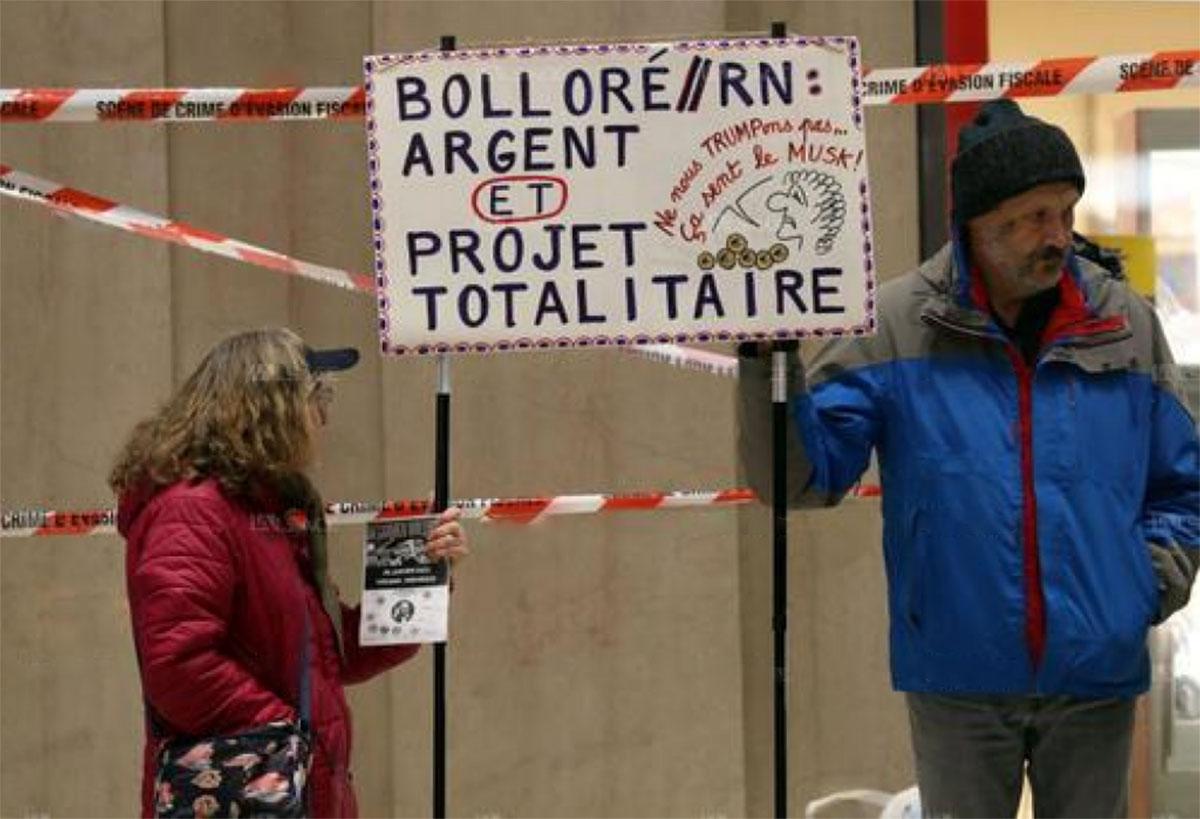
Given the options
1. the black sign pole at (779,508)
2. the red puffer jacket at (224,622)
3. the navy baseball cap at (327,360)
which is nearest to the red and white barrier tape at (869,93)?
the navy baseball cap at (327,360)

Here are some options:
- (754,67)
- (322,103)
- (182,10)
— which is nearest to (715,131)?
(754,67)

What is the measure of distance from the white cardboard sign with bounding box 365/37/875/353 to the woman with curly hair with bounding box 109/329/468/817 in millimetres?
370

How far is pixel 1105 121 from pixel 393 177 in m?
2.81

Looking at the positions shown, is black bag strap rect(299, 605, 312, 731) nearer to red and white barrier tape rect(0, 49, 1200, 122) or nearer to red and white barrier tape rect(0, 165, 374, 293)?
red and white barrier tape rect(0, 49, 1200, 122)

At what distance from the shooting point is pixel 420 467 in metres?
6.87

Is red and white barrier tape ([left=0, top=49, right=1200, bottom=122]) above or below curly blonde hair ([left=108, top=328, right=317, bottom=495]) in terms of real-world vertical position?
above

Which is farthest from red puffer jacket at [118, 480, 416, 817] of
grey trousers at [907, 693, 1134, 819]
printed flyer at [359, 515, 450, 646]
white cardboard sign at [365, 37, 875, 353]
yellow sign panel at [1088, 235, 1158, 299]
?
yellow sign panel at [1088, 235, 1158, 299]

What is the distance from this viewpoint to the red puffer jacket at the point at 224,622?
13.6 ft

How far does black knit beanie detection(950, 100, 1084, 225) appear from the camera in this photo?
13.9 ft

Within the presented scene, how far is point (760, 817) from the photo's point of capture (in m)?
7.00

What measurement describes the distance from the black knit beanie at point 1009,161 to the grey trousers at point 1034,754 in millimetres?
971

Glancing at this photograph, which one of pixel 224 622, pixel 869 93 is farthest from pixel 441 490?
pixel 869 93

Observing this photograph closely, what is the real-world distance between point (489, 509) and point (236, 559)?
1.97 m

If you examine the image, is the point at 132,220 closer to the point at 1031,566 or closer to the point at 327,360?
the point at 327,360
